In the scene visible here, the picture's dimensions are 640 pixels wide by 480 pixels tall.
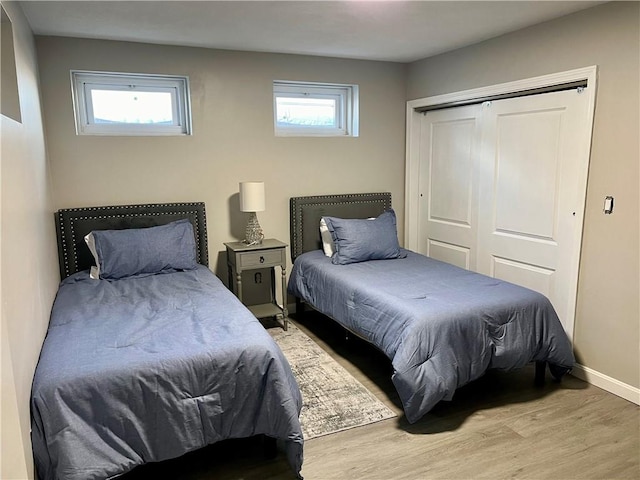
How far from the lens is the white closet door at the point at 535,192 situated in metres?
2.97

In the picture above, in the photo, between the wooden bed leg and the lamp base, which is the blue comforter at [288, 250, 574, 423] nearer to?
the wooden bed leg

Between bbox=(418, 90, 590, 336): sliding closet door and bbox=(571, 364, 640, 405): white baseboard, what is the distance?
10.2 inches

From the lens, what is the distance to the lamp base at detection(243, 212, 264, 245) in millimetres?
3799

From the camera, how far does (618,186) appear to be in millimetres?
2693

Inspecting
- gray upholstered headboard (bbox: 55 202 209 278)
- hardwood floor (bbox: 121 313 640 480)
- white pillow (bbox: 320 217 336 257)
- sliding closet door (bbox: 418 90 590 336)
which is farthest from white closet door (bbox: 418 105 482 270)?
gray upholstered headboard (bbox: 55 202 209 278)

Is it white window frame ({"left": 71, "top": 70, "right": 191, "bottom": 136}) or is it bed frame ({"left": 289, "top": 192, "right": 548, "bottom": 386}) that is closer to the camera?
white window frame ({"left": 71, "top": 70, "right": 191, "bottom": 136})

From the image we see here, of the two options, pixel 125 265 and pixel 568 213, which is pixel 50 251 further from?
pixel 568 213

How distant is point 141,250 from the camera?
3.25 metres

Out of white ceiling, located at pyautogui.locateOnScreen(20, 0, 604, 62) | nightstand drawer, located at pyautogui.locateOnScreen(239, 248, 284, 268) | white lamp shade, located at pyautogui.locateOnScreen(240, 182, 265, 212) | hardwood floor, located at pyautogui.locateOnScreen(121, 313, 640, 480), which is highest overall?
white ceiling, located at pyautogui.locateOnScreen(20, 0, 604, 62)

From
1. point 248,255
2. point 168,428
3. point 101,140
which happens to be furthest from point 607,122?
point 101,140

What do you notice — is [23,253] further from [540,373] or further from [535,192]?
[535,192]

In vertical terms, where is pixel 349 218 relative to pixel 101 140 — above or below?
below

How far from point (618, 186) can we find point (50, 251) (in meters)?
3.41

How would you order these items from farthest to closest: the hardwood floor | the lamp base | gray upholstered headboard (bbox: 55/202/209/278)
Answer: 1. the lamp base
2. gray upholstered headboard (bbox: 55/202/209/278)
3. the hardwood floor
